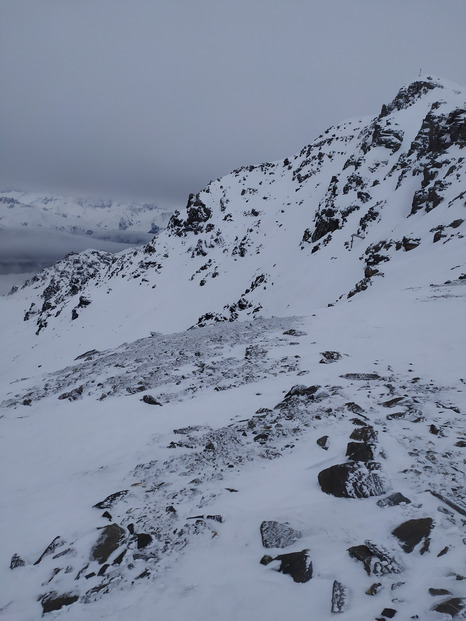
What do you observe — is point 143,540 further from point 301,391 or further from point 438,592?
point 301,391

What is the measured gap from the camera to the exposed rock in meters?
2.96

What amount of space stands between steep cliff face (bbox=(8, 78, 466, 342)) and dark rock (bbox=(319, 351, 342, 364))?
14565mm

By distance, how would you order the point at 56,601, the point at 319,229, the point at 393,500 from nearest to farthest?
the point at 56,601, the point at 393,500, the point at 319,229

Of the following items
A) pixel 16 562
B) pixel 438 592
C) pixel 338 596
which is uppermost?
pixel 438 592

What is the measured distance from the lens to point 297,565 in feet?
11.6

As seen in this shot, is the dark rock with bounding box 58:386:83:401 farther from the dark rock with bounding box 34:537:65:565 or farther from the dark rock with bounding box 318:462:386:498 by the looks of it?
the dark rock with bounding box 318:462:386:498

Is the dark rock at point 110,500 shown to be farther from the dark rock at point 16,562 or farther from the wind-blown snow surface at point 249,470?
the dark rock at point 16,562

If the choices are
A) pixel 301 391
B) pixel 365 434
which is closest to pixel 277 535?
pixel 365 434

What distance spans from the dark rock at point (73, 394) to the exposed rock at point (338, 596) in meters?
10.8

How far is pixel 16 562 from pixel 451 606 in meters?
5.33

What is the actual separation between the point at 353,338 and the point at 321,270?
3048 cm

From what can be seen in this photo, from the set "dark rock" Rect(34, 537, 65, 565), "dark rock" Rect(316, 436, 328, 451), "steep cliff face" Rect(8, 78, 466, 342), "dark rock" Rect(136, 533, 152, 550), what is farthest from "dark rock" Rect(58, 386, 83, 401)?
"steep cliff face" Rect(8, 78, 466, 342)

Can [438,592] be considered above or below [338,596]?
above

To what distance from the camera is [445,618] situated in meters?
2.64
